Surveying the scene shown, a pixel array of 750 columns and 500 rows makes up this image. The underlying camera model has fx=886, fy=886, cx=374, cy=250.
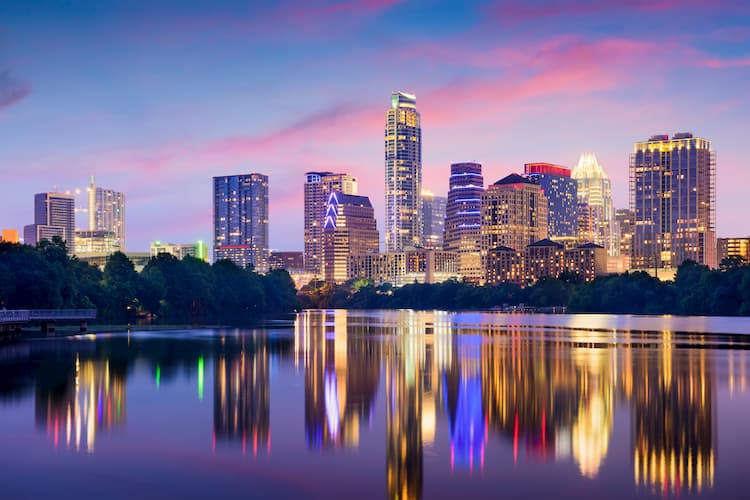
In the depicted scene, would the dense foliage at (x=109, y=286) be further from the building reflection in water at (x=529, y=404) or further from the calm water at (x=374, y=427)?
the building reflection in water at (x=529, y=404)

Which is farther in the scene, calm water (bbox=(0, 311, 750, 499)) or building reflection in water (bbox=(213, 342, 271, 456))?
building reflection in water (bbox=(213, 342, 271, 456))

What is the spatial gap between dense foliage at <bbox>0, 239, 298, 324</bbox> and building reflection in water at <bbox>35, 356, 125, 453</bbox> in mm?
60996

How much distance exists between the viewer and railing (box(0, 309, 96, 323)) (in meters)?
80.3

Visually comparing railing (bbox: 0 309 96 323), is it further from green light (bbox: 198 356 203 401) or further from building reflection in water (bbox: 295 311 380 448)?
green light (bbox: 198 356 203 401)

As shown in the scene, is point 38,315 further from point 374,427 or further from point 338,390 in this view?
point 374,427

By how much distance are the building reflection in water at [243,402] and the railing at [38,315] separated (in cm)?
3369

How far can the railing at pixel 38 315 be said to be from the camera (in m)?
80.3

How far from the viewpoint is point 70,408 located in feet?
109

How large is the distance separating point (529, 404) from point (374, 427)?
309 inches

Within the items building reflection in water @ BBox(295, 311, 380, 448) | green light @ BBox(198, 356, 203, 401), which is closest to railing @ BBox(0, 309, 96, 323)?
building reflection in water @ BBox(295, 311, 380, 448)

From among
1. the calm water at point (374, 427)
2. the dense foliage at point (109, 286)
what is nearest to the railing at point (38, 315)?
the dense foliage at point (109, 286)

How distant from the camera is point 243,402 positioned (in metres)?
35.7

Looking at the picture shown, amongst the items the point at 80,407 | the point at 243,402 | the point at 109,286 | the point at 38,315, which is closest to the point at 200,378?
the point at 243,402

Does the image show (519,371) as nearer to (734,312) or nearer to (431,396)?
(431,396)
